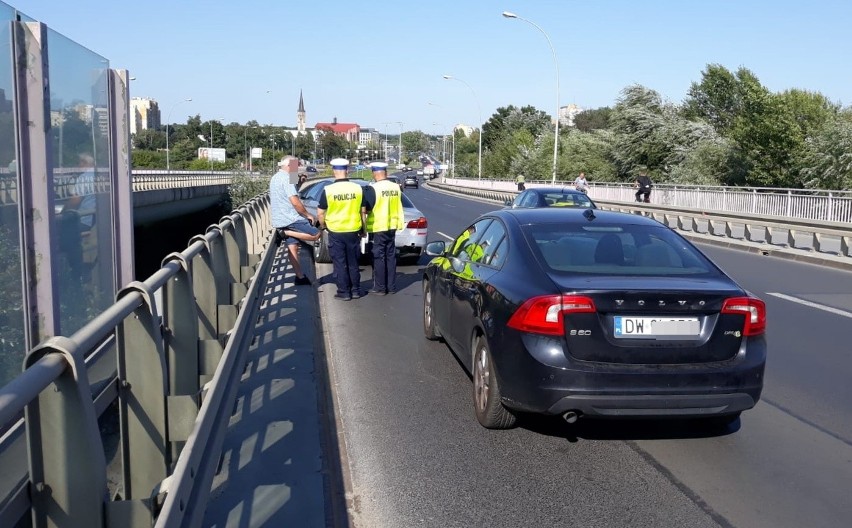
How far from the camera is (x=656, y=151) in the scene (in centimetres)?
6138

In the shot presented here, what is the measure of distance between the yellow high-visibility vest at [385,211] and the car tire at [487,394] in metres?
5.97

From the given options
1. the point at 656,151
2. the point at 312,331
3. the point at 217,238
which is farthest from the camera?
the point at 656,151

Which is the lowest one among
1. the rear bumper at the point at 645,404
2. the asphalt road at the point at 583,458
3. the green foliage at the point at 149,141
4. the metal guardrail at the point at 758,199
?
the asphalt road at the point at 583,458

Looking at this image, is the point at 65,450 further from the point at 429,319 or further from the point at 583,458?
the point at 429,319

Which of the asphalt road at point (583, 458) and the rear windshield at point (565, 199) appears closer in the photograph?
the asphalt road at point (583, 458)

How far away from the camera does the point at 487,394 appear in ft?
20.2

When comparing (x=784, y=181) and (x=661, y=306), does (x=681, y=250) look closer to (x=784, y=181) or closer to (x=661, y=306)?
(x=661, y=306)

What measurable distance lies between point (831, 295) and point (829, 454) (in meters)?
8.36

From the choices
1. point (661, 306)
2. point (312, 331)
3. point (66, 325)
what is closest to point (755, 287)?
point (312, 331)

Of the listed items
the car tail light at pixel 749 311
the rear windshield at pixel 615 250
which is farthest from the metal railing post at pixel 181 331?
the car tail light at pixel 749 311

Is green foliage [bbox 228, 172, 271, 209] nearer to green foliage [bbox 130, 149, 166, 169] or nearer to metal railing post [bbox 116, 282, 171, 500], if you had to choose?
metal railing post [bbox 116, 282, 171, 500]

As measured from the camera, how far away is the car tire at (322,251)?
16.0m

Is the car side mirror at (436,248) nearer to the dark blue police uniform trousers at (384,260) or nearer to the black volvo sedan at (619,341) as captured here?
the black volvo sedan at (619,341)

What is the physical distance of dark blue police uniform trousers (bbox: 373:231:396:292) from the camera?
40.6ft
